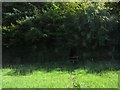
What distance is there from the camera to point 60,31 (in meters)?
11.6

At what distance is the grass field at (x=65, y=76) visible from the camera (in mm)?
7449

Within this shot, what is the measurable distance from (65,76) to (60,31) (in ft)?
11.0

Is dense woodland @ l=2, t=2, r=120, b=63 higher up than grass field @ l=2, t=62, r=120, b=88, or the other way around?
dense woodland @ l=2, t=2, r=120, b=63

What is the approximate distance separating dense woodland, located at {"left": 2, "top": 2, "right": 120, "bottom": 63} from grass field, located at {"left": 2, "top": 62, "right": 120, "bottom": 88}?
112cm

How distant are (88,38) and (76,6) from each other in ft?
4.49

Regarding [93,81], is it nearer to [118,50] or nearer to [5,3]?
[118,50]

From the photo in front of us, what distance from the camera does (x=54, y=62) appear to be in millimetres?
11508

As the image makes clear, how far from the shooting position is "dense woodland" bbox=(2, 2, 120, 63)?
11195 millimetres

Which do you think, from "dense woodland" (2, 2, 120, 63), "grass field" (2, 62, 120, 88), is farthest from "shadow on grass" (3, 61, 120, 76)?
"dense woodland" (2, 2, 120, 63)

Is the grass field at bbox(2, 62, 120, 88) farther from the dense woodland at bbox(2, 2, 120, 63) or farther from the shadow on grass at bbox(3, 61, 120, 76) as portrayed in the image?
the dense woodland at bbox(2, 2, 120, 63)

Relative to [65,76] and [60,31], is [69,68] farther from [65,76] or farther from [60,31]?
[60,31]

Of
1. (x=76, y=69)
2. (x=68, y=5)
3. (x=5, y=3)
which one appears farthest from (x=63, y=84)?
(x=5, y=3)

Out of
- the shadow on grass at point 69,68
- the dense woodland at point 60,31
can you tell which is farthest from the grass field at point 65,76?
the dense woodland at point 60,31

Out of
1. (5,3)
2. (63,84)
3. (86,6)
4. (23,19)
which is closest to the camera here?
(63,84)
